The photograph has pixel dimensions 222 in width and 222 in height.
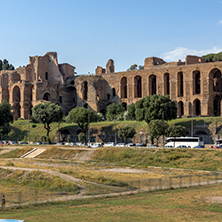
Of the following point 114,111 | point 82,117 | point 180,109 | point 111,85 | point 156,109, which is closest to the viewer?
point 156,109

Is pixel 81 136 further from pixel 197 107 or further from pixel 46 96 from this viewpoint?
pixel 46 96

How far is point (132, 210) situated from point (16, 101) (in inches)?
3443

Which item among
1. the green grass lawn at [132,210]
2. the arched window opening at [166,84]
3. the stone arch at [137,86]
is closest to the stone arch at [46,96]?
the stone arch at [137,86]

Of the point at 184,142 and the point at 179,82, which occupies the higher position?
the point at 179,82

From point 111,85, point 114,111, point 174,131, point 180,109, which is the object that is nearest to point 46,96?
point 111,85

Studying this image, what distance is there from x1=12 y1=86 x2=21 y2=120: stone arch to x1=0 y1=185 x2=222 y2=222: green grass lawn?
269ft

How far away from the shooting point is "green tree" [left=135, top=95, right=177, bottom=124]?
221 ft


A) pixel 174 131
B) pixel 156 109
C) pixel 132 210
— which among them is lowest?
pixel 132 210

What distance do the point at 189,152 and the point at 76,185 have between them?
22.9 meters

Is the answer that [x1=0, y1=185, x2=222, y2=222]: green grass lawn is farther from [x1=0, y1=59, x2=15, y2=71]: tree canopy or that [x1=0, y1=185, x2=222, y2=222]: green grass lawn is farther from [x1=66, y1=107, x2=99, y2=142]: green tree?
[x1=0, y1=59, x2=15, y2=71]: tree canopy

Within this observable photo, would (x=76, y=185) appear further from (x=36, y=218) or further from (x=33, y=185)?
(x=36, y=218)

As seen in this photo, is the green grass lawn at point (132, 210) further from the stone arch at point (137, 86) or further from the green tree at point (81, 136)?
the stone arch at point (137, 86)

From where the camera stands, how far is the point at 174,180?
96.1 feet

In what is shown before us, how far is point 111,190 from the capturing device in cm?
2780
